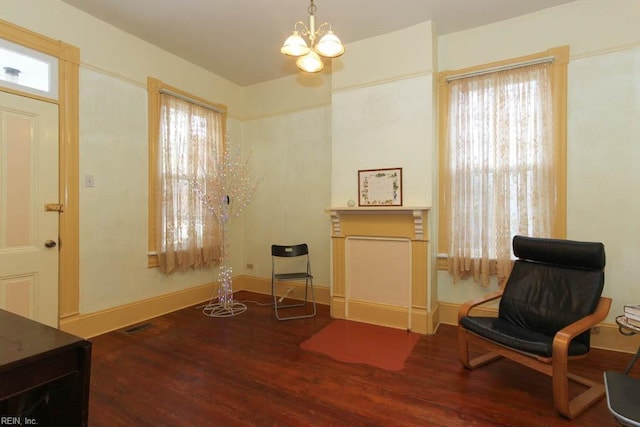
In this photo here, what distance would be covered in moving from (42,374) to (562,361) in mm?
2522

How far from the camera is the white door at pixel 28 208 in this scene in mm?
2508

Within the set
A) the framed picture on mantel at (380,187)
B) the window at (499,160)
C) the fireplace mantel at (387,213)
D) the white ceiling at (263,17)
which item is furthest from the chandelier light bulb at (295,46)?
the window at (499,160)

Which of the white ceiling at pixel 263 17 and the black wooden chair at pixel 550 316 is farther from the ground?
the white ceiling at pixel 263 17

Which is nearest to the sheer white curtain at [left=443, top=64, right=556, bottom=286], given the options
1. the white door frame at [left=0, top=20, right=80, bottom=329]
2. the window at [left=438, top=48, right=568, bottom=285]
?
the window at [left=438, top=48, right=568, bottom=285]

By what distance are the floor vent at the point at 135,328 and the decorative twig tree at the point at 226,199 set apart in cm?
64

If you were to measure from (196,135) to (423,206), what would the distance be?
291cm

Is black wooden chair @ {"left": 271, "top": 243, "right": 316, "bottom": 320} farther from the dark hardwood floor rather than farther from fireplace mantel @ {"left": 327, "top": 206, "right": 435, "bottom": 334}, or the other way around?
the dark hardwood floor

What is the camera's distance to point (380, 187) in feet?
11.1

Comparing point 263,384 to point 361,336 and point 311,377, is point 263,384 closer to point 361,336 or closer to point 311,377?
point 311,377

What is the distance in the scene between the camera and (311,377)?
7.57 feet

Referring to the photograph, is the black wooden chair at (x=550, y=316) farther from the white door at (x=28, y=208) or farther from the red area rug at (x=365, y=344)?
the white door at (x=28, y=208)

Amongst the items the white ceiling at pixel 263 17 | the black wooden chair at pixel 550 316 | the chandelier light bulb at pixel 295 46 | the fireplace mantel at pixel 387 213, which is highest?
the white ceiling at pixel 263 17

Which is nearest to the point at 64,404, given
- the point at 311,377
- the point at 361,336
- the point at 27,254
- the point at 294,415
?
the point at 294,415

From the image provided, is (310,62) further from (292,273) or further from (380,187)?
(292,273)
